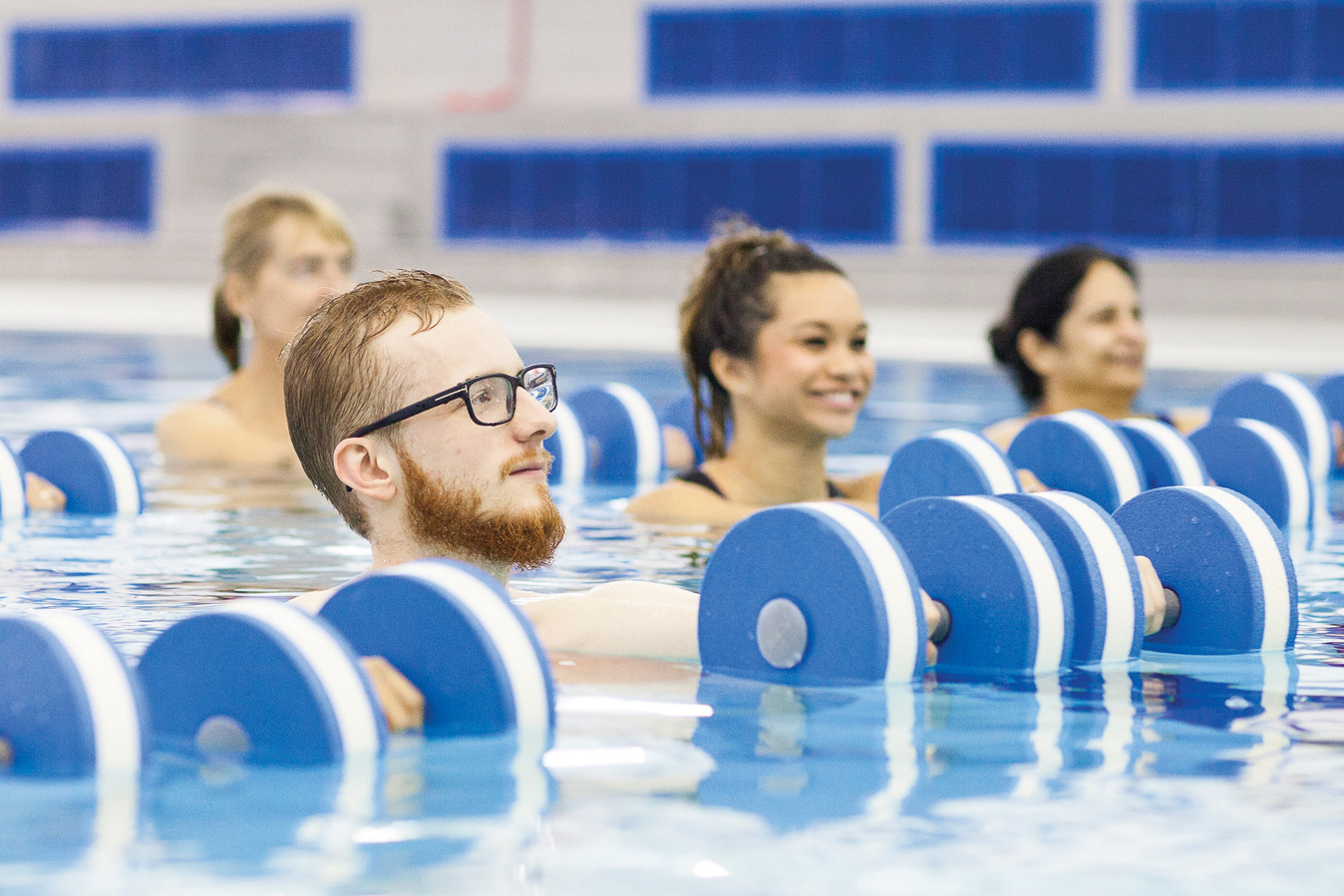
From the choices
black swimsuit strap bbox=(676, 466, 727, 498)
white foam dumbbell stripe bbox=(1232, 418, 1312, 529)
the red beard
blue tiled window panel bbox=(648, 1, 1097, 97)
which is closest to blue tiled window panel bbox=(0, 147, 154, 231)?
blue tiled window panel bbox=(648, 1, 1097, 97)

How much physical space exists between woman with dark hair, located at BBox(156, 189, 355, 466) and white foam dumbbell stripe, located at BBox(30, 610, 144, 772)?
5.25 metres

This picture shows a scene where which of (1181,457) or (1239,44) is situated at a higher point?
(1239,44)

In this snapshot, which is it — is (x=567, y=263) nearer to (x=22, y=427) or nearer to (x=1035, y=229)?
(x=1035, y=229)

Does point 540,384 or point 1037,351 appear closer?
point 540,384

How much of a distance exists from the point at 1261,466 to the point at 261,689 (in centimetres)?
508

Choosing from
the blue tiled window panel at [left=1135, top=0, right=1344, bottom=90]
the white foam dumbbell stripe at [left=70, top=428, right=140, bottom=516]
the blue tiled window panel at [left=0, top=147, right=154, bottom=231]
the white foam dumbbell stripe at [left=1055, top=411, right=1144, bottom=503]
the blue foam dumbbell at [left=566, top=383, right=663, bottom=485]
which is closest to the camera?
the white foam dumbbell stripe at [left=1055, top=411, right=1144, bottom=503]

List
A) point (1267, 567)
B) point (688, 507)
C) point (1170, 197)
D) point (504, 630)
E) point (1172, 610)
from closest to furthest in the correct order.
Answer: point (504, 630) < point (1267, 567) < point (1172, 610) < point (688, 507) < point (1170, 197)

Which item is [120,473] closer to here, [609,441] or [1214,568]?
[609,441]

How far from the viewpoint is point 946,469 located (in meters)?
6.63

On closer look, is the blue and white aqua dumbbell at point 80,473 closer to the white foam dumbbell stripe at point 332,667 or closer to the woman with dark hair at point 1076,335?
the woman with dark hair at point 1076,335

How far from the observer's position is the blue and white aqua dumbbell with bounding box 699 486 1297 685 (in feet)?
13.9

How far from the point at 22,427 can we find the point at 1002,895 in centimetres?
917

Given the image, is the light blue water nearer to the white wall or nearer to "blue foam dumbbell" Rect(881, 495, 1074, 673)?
"blue foam dumbbell" Rect(881, 495, 1074, 673)

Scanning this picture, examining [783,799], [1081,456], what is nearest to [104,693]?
[783,799]
